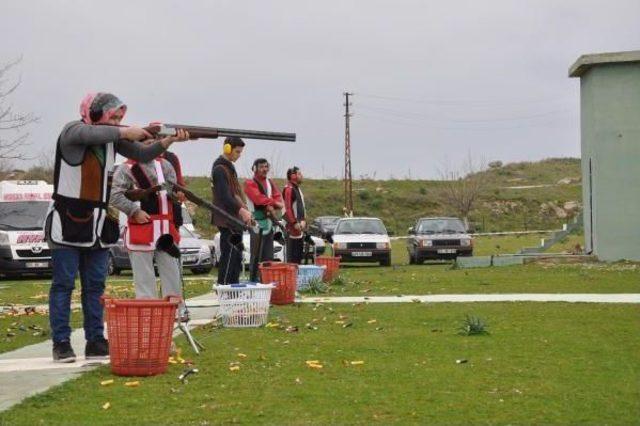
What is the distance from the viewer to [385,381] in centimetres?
729

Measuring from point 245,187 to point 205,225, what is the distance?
1980 inches

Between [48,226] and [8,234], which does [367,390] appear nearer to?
[48,226]

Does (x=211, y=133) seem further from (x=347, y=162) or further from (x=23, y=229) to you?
(x=347, y=162)

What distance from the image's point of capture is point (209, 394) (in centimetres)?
684

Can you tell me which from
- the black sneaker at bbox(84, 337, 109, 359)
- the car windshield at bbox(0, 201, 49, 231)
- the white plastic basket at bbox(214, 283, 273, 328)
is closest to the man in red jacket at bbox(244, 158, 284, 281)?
the white plastic basket at bbox(214, 283, 273, 328)

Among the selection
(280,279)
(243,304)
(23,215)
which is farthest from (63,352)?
(23,215)

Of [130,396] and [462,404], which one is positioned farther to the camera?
[130,396]

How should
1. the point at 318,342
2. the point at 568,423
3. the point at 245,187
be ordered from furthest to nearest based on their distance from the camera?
the point at 245,187, the point at 318,342, the point at 568,423

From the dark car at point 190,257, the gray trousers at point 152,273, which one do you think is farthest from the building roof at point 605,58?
the gray trousers at point 152,273

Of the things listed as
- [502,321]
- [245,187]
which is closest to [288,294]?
[245,187]

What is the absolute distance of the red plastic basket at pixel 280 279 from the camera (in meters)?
13.3

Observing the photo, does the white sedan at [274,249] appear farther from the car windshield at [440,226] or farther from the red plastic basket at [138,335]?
the red plastic basket at [138,335]

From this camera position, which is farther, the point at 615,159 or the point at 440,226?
the point at 440,226

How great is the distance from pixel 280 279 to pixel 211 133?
483 centimetres
